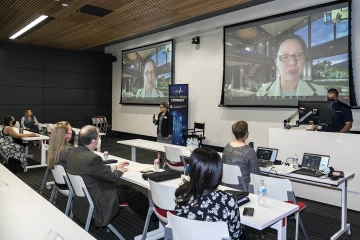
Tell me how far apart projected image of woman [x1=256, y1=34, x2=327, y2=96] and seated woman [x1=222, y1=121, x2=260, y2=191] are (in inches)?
134

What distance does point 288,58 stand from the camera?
6.38 metres

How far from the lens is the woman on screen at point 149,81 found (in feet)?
33.4

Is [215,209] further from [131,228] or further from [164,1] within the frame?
[164,1]

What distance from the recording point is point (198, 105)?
28.6ft

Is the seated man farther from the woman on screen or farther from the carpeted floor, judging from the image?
the woman on screen

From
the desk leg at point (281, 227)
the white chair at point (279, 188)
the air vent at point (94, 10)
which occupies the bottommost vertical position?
the desk leg at point (281, 227)

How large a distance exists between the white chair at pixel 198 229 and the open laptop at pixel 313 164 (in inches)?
79.7

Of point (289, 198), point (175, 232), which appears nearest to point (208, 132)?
point (289, 198)

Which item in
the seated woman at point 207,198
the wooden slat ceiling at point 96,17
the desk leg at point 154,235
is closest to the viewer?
the seated woman at point 207,198

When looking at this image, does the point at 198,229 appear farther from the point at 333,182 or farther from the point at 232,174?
the point at 333,182

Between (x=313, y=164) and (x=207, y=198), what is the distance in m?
2.24

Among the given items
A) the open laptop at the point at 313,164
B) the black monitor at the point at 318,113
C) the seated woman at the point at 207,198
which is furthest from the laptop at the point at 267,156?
the seated woman at the point at 207,198

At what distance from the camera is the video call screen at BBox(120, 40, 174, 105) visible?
966cm

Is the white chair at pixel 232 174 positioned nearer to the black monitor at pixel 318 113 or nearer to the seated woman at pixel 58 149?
the black monitor at pixel 318 113
